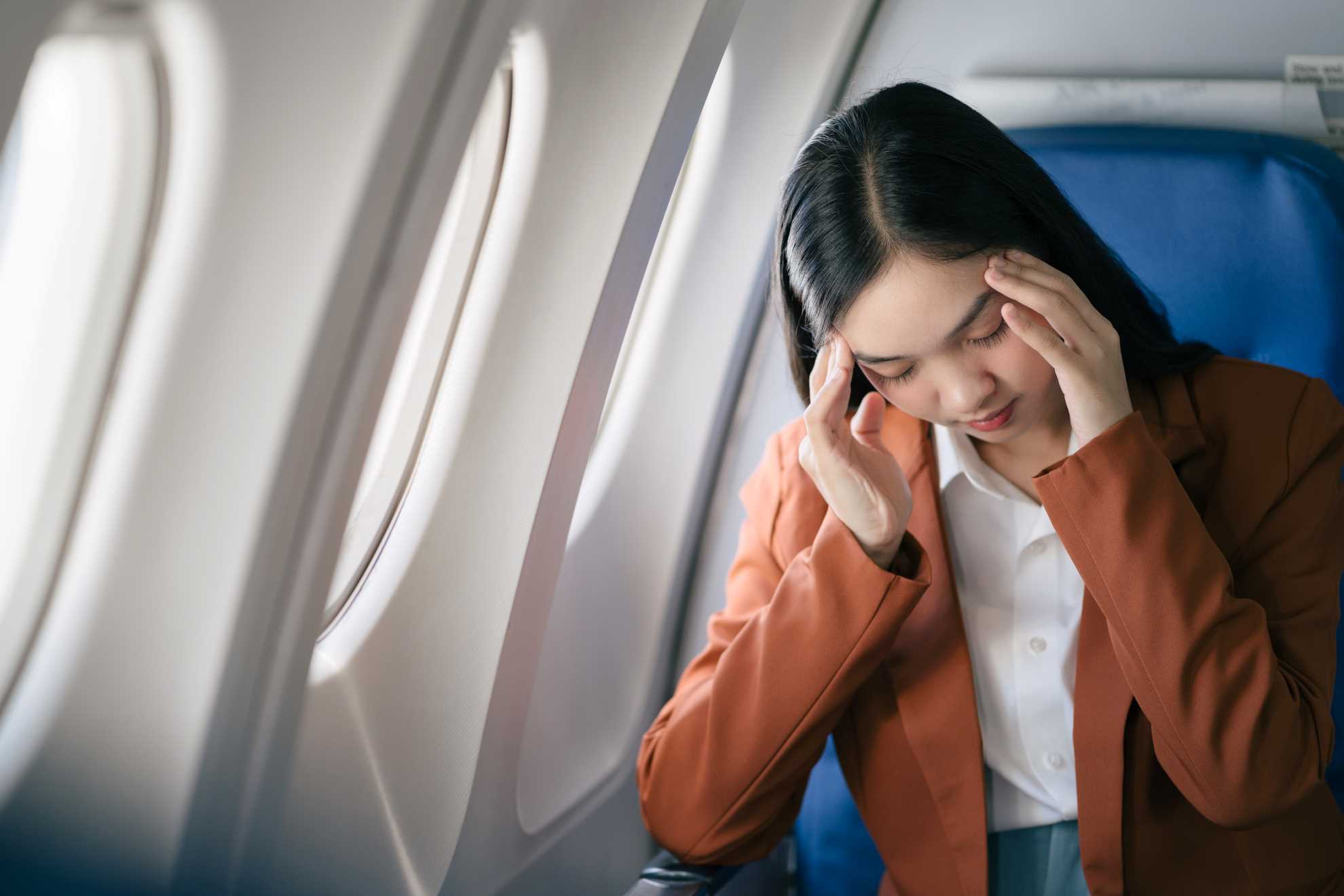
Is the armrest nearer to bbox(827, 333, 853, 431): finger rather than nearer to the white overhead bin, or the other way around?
bbox(827, 333, 853, 431): finger

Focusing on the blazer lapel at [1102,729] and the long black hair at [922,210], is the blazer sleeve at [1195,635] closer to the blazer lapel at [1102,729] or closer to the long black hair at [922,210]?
the blazer lapel at [1102,729]

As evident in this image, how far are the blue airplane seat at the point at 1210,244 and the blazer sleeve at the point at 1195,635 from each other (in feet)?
1.02

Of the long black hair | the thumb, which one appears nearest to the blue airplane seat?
the long black hair

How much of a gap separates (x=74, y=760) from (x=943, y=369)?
2.93 ft

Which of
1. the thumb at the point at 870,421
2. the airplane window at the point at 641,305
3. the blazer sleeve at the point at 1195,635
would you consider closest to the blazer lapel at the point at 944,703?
the thumb at the point at 870,421

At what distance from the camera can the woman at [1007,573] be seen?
1.07m

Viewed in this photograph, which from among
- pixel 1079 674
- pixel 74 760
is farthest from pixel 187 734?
pixel 1079 674

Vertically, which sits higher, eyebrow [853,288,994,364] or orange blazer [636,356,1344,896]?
eyebrow [853,288,994,364]

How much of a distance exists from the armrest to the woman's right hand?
44 cm

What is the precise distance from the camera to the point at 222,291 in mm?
927

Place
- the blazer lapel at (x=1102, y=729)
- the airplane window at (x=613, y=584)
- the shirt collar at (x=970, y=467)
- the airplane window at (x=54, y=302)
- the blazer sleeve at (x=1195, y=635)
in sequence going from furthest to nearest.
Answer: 1. the airplane window at (x=613, y=584)
2. the shirt collar at (x=970, y=467)
3. the blazer lapel at (x=1102, y=729)
4. the blazer sleeve at (x=1195, y=635)
5. the airplane window at (x=54, y=302)

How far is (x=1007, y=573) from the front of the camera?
1.31m

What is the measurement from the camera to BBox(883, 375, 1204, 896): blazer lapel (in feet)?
3.85

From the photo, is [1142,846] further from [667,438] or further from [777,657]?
[667,438]
